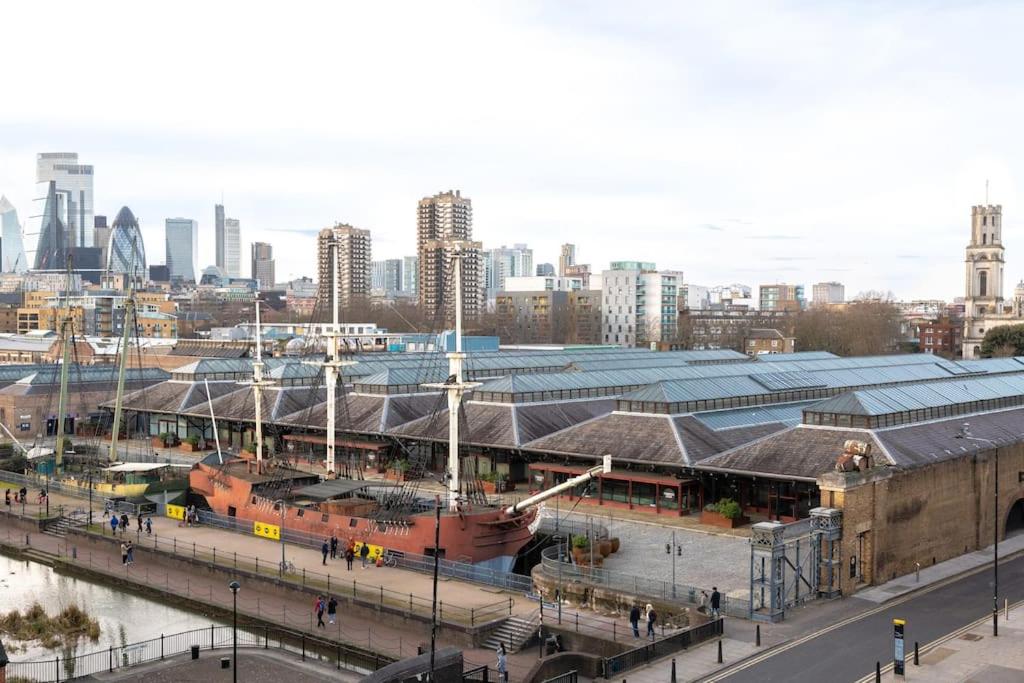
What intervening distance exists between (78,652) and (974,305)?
149947 mm

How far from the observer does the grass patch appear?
122 ft

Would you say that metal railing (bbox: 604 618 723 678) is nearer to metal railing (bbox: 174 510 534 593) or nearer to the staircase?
the staircase

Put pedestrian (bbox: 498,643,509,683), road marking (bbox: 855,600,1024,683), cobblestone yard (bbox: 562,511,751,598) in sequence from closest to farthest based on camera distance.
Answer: road marking (bbox: 855,600,1024,683) → pedestrian (bbox: 498,643,509,683) → cobblestone yard (bbox: 562,511,751,598)

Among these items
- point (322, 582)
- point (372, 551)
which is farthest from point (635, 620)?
point (372, 551)

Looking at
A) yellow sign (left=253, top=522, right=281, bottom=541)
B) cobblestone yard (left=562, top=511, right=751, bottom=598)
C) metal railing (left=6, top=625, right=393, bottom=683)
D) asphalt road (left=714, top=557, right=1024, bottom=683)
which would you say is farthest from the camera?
yellow sign (left=253, top=522, right=281, bottom=541)

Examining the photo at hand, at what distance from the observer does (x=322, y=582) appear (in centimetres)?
4006

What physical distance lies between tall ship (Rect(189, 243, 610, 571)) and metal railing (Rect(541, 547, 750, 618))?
121 inches

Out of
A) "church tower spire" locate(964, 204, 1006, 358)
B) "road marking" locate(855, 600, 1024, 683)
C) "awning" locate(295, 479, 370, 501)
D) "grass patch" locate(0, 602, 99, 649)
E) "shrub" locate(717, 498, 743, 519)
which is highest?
"church tower spire" locate(964, 204, 1006, 358)

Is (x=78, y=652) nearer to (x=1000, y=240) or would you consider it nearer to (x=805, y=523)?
(x=805, y=523)

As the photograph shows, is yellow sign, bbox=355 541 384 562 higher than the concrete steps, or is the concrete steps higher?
yellow sign, bbox=355 541 384 562

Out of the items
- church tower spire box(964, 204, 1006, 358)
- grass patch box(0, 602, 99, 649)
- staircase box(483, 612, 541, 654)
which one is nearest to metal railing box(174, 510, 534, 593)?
staircase box(483, 612, 541, 654)

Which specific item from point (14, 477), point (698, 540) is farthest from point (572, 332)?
point (698, 540)

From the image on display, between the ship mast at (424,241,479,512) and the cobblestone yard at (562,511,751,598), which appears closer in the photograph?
the cobblestone yard at (562,511,751,598)

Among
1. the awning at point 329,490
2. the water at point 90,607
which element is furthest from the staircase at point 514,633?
the awning at point 329,490
